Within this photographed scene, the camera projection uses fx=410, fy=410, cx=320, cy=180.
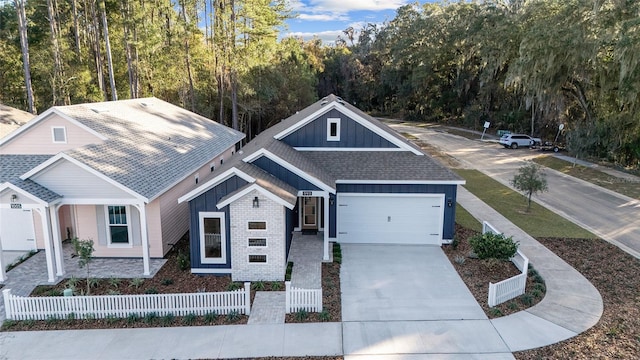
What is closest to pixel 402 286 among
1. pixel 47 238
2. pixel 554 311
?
pixel 554 311

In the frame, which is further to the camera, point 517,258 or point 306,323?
point 517,258

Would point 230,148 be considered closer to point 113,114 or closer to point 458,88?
point 113,114

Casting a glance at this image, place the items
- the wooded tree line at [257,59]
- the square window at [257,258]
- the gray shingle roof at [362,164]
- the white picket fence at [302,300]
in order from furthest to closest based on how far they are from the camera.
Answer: the wooded tree line at [257,59]
the gray shingle roof at [362,164]
the square window at [257,258]
the white picket fence at [302,300]

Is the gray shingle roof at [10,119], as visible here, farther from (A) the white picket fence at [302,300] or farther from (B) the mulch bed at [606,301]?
(B) the mulch bed at [606,301]

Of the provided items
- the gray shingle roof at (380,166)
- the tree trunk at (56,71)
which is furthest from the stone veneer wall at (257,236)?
the tree trunk at (56,71)

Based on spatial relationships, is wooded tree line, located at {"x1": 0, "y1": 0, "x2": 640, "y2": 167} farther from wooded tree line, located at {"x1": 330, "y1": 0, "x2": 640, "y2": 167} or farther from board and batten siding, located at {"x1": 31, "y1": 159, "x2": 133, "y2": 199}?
board and batten siding, located at {"x1": 31, "y1": 159, "x2": 133, "y2": 199}

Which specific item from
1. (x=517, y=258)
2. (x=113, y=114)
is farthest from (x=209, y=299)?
(x=113, y=114)

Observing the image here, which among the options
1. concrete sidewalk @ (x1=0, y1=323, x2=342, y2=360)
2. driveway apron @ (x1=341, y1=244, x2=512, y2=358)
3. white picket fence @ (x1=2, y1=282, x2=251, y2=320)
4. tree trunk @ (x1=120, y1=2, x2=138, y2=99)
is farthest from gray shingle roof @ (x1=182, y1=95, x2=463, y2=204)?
tree trunk @ (x1=120, y1=2, x2=138, y2=99)
